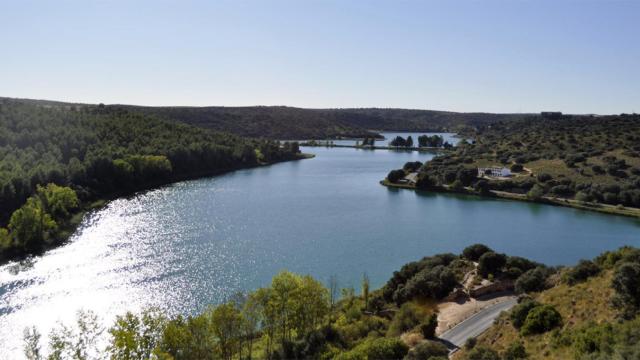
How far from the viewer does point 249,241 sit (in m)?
54.5

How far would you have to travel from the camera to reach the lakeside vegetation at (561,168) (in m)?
78.5

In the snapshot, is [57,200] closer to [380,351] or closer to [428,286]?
[428,286]

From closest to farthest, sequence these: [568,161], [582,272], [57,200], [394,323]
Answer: [582,272] < [394,323] < [57,200] < [568,161]

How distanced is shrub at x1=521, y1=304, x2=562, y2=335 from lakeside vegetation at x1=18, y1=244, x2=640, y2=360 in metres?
0.05

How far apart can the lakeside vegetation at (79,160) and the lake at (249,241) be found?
3650 millimetres

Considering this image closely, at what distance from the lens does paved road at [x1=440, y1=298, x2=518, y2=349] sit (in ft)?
88.9

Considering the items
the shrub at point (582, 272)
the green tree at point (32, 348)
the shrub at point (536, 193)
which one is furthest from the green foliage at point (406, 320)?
the shrub at point (536, 193)

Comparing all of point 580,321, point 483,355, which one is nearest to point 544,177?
point 580,321

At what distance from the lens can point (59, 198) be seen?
58.8 metres

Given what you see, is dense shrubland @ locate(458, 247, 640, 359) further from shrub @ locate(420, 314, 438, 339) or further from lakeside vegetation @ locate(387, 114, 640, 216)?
lakeside vegetation @ locate(387, 114, 640, 216)

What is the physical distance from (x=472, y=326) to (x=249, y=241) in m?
Result: 31.2

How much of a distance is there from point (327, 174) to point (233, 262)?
2714 inches

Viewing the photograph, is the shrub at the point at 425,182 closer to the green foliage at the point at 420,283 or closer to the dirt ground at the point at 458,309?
the green foliage at the point at 420,283

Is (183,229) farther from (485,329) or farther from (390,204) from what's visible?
(485,329)
